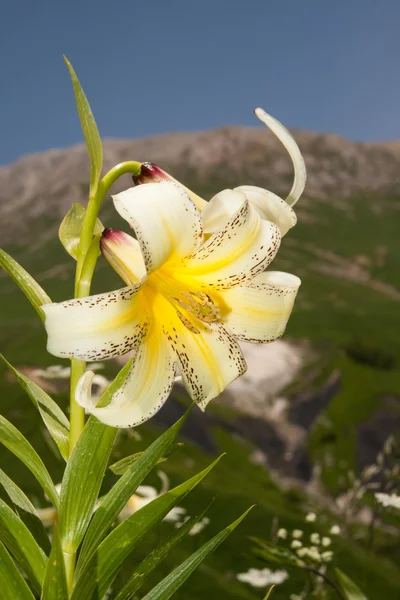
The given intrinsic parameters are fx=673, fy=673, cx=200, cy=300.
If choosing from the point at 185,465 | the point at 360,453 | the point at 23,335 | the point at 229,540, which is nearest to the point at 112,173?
the point at 229,540

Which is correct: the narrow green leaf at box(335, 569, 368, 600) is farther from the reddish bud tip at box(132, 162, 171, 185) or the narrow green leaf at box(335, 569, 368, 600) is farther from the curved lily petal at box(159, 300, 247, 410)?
the reddish bud tip at box(132, 162, 171, 185)

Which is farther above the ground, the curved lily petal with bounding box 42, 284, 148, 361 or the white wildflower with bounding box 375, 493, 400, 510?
the curved lily petal with bounding box 42, 284, 148, 361

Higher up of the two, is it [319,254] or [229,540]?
[229,540]

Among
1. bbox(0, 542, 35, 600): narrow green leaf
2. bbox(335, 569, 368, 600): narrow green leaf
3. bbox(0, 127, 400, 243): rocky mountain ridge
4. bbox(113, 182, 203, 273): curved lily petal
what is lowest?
bbox(0, 127, 400, 243): rocky mountain ridge

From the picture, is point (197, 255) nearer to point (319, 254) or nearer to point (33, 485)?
point (33, 485)

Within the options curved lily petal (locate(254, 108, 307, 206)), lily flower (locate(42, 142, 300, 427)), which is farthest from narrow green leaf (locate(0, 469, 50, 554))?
curved lily petal (locate(254, 108, 307, 206))

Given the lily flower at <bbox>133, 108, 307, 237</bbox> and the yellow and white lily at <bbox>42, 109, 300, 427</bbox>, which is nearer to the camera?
the yellow and white lily at <bbox>42, 109, 300, 427</bbox>

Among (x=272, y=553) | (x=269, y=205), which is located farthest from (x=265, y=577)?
(x=269, y=205)

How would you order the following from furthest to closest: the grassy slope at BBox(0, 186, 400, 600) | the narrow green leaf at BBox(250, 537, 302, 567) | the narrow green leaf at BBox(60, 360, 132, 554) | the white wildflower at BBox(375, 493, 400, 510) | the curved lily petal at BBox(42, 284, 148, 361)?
the grassy slope at BBox(0, 186, 400, 600) → the white wildflower at BBox(375, 493, 400, 510) → the narrow green leaf at BBox(250, 537, 302, 567) → the narrow green leaf at BBox(60, 360, 132, 554) → the curved lily petal at BBox(42, 284, 148, 361)
